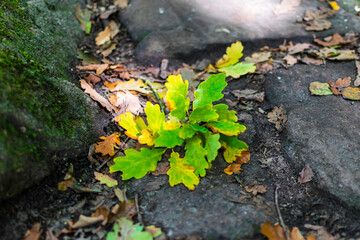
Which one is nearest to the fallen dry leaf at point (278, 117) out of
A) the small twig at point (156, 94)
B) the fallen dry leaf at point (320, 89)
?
the fallen dry leaf at point (320, 89)

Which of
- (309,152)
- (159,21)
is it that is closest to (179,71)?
(159,21)

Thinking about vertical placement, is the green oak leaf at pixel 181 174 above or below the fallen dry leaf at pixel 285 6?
below

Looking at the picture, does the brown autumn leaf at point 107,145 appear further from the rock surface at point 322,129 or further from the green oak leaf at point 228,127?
the rock surface at point 322,129

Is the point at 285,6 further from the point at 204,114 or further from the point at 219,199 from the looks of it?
the point at 219,199

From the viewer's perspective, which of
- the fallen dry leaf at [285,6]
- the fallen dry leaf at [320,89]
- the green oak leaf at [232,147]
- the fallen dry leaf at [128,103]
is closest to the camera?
the green oak leaf at [232,147]

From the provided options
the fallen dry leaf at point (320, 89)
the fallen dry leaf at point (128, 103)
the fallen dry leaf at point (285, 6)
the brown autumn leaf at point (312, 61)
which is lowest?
the fallen dry leaf at point (320, 89)

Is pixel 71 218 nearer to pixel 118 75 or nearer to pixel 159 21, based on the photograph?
pixel 118 75
